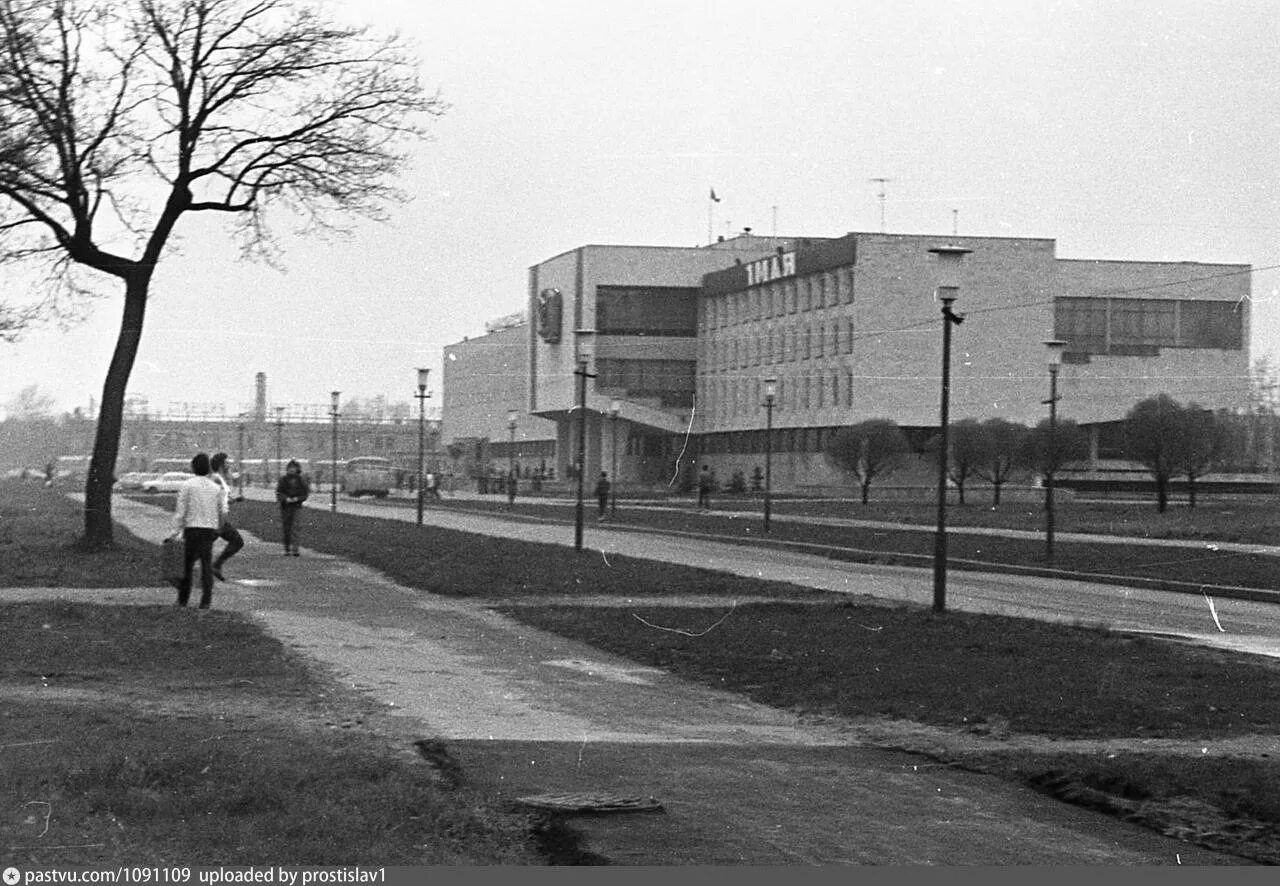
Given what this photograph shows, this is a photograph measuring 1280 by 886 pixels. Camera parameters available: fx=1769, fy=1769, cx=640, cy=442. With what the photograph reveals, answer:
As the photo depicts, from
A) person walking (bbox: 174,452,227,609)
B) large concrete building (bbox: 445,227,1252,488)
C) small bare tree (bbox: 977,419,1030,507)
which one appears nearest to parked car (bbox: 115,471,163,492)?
large concrete building (bbox: 445,227,1252,488)

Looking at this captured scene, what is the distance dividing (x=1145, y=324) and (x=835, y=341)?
2049cm

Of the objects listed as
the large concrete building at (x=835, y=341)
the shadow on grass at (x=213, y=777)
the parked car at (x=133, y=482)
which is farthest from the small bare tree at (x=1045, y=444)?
the parked car at (x=133, y=482)

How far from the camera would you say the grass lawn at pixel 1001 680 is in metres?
9.85

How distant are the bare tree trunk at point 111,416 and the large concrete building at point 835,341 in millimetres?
47549

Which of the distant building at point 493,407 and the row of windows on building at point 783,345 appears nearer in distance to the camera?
the row of windows on building at point 783,345

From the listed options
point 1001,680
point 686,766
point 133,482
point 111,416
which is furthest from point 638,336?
point 686,766

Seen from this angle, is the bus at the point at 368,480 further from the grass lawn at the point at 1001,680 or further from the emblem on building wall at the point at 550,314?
the grass lawn at the point at 1001,680

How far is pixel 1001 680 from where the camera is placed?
14711 millimetres

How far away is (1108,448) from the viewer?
292 ft

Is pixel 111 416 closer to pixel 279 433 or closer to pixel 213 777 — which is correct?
pixel 213 777

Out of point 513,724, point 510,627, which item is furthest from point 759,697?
point 510,627

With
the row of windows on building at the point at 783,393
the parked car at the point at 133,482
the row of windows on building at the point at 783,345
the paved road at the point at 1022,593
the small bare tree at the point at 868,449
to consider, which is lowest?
the paved road at the point at 1022,593

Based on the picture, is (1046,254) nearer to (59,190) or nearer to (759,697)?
(59,190)

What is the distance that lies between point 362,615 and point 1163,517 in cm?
3908
